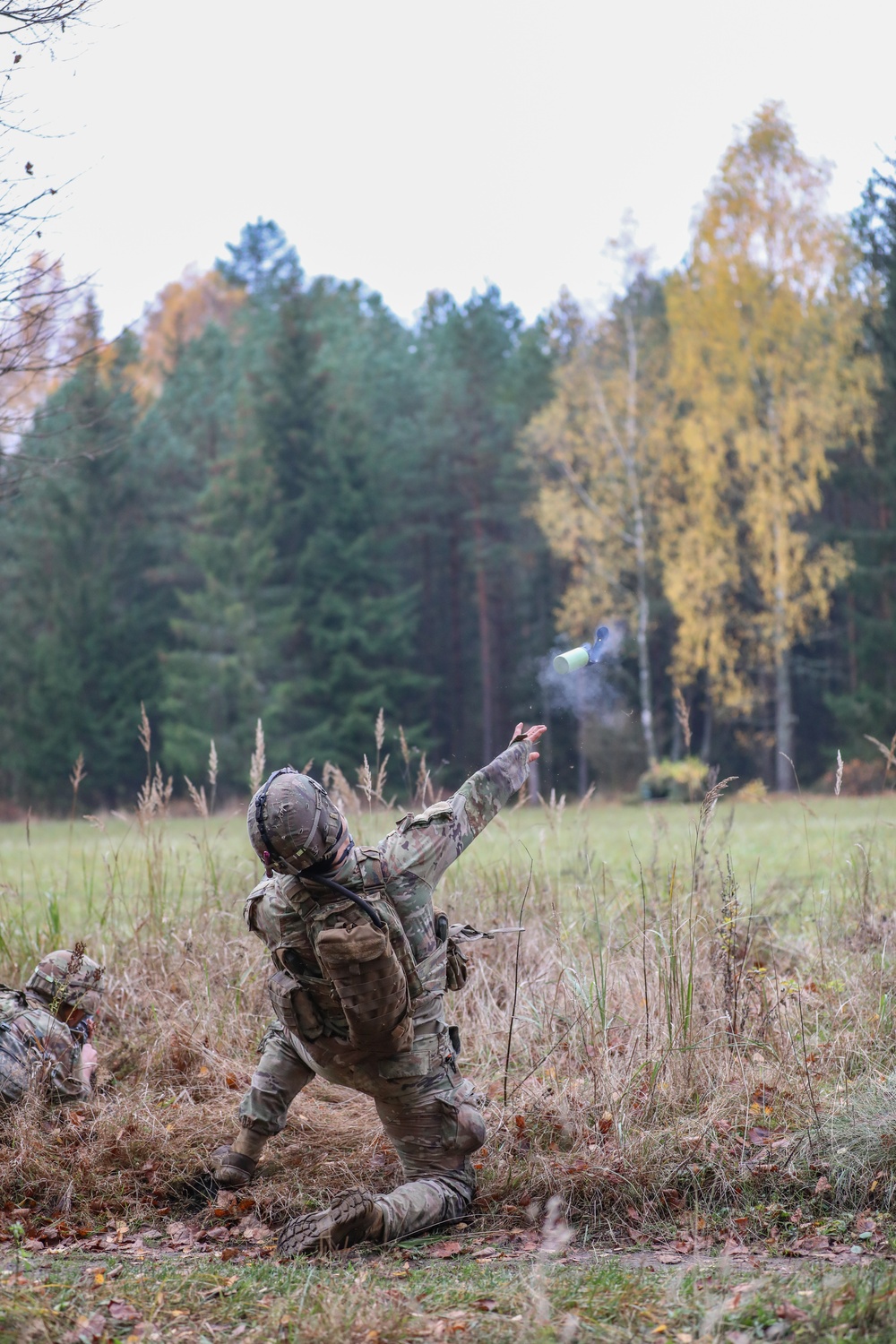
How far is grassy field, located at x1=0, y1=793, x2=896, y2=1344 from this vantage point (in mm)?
3275

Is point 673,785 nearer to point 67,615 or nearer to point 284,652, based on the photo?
point 284,652

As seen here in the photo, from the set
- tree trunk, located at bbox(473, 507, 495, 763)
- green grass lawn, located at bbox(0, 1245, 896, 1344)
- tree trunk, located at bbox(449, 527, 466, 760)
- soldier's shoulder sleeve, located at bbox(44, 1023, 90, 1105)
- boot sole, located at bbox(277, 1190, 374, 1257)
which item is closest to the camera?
green grass lawn, located at bbox(0, 1245, 896, 1344)

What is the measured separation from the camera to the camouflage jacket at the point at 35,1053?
4.92 metres

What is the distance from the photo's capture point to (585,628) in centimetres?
2720

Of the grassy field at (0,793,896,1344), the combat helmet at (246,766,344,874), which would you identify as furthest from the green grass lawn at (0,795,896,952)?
the combat helmet at (246,766,344,874)

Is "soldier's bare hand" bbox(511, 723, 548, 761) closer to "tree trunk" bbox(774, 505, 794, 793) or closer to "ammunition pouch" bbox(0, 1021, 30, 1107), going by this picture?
"ammunition pouch" bbox(0, 1021, 30, 1107)

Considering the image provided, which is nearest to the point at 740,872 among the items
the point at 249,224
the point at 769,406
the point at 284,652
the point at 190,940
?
the point at 190,940

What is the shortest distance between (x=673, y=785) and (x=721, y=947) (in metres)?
16.9

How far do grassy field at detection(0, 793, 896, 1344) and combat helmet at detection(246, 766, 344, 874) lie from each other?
1205 millimetres

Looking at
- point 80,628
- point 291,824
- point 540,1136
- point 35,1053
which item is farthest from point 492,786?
point 80,628

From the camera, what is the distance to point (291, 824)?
3891 millimetres

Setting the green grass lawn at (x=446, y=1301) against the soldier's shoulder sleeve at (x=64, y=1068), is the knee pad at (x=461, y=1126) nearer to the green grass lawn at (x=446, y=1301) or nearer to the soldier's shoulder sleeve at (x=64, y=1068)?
the green grass lawn at (x=446, y=1301)

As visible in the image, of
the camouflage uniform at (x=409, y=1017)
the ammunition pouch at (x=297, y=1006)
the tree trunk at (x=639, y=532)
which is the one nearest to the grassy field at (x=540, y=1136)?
the camouflage uniform at (x=409, y=1017)

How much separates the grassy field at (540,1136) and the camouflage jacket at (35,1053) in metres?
0.14
